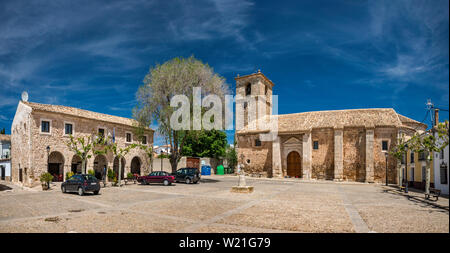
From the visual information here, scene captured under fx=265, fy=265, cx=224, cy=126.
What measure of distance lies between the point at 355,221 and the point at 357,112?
28646 mm

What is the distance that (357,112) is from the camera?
3384 cm

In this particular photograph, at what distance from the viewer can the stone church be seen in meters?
29.4

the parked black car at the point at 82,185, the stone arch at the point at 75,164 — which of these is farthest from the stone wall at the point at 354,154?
the stone arch at the point at 75,164

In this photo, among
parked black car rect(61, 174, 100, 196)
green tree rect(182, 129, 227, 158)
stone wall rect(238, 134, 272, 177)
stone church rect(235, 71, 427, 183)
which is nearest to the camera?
parked black car rect(61, 174, 100, 196)

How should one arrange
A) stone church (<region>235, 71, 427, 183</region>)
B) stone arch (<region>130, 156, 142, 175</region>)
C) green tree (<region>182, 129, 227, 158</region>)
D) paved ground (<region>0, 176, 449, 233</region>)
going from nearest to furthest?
paved ground (<region>0, 176, 449, 233</region>) → stone church (<region>235, 71, 427, 183</region>) → stone arch (<region>130, 156, 142, 175</region>) → green tree (<region>182, 129, 227, 158</region>)

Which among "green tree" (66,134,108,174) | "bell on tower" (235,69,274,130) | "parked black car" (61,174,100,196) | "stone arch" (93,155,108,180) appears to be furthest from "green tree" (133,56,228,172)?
"bell on tower" (235,69,274,130)

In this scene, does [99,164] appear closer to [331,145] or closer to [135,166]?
[135,166]

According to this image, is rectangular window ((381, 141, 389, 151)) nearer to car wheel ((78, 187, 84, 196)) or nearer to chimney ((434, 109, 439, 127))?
chimney ((434, 109, 439, 127))

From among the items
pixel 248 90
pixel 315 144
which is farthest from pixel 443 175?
pixel 248 90

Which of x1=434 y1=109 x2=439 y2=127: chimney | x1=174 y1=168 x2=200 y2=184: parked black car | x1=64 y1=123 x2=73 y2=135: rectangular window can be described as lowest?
x1=174 y1=168 x2=200 y2=184: parked black car

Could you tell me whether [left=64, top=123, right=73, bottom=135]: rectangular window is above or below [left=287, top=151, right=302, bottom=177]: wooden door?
above

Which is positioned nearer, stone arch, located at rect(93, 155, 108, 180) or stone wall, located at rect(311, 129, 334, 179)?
stone arch, located at rect(93, 155, 108, 180)
